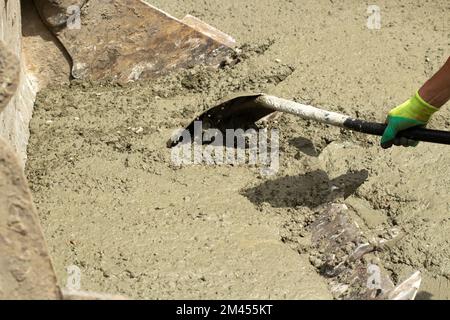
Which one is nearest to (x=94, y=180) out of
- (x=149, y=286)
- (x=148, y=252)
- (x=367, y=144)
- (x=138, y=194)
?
(x=138, y=194)

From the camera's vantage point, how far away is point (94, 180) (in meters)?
3.48

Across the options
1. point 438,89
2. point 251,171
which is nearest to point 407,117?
point 438,89

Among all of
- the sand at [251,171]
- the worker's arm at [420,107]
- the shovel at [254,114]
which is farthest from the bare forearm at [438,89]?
the sand at [251,171]

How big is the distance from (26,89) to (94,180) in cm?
84

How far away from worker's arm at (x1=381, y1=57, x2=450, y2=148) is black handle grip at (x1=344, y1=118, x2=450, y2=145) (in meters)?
0.03

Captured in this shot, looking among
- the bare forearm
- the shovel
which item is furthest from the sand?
the bare forearm

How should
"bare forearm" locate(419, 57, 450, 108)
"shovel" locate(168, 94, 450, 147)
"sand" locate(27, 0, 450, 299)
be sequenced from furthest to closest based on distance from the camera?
"shovel" locate(168, 94, 450, 147) < "sand" locate(27, 0, 450, 299) < "bare forearm" locate(419, 57, 450, 108)

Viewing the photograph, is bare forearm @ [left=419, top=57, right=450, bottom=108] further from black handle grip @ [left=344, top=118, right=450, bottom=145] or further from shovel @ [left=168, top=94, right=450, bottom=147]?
shovel @ [left=168, top=94, right=450, bottom=147]

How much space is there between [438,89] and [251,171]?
104 cm

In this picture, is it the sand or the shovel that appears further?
the shovel

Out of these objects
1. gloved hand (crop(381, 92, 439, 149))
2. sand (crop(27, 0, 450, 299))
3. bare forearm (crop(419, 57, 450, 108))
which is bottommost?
sand (crop(27, 0, 450, 299))

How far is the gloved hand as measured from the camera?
9.85 ft

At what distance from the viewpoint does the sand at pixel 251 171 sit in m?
2.98

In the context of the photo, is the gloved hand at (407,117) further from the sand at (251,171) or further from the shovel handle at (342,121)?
the sand at (251,171)
